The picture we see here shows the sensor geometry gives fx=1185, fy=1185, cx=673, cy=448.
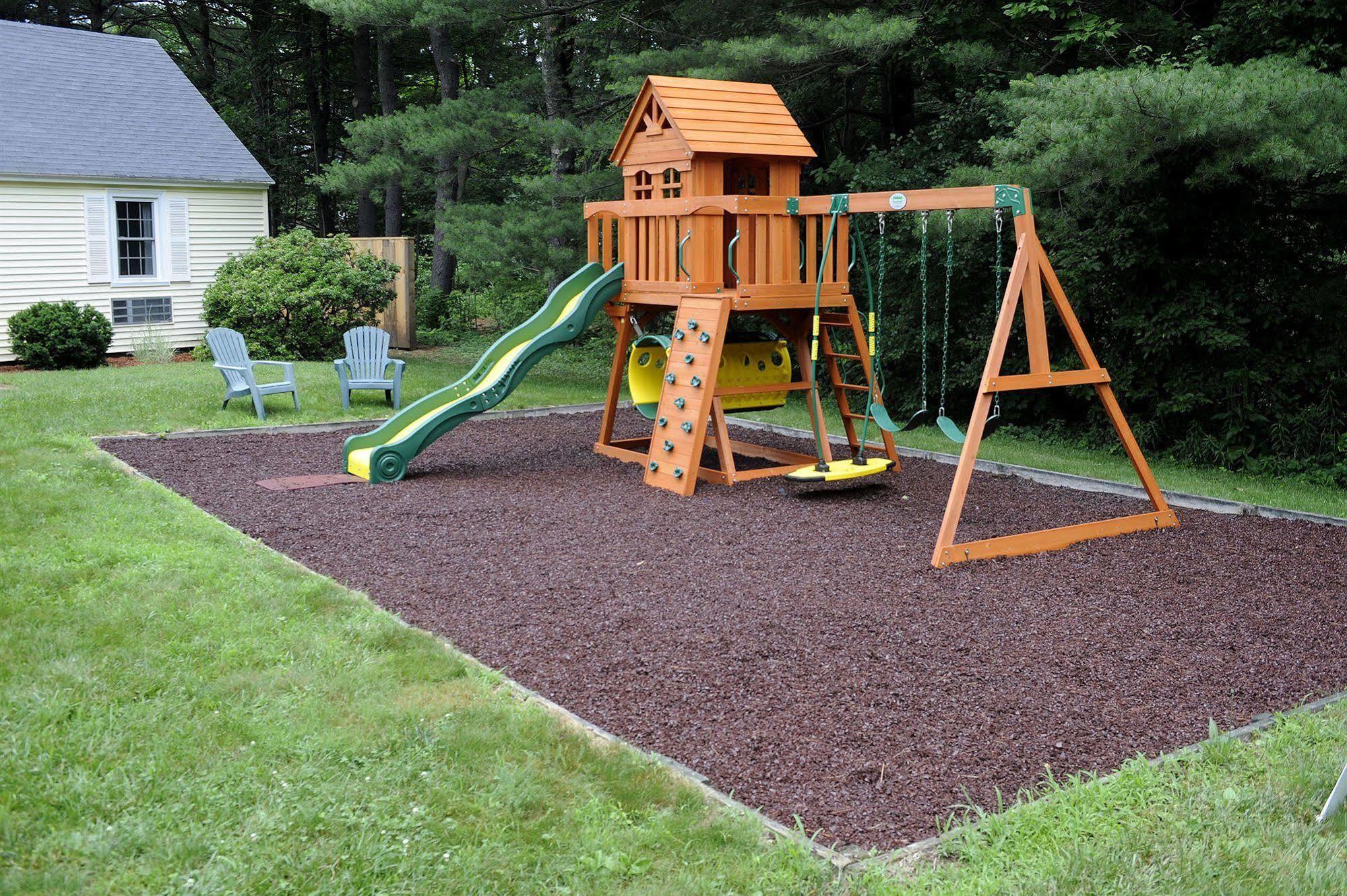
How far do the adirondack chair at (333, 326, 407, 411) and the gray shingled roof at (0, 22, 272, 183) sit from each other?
7222 millimetres

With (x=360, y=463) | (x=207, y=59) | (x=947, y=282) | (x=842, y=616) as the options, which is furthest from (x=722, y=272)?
(x=207, y=59)

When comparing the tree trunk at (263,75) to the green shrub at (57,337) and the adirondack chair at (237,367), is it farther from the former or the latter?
the adirondack chair at (237,367)

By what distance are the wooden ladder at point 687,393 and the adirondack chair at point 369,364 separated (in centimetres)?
415

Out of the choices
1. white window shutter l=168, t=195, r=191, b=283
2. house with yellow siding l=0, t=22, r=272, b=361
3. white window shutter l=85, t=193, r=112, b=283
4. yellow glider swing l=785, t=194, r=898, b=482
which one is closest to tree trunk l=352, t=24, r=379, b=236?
house with yellow siding l=0, t=22, r=272, b=361

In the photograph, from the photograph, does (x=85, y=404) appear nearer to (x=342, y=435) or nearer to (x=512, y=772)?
(x=342, y=435)

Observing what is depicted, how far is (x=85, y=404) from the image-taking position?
37.1 feet

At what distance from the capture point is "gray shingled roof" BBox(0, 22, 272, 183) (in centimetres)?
1666

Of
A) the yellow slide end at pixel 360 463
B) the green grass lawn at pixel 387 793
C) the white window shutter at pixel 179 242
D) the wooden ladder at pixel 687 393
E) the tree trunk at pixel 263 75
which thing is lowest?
the green grass lawn at pixel 387 793

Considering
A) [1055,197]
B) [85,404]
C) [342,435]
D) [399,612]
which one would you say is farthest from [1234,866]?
[85,404]

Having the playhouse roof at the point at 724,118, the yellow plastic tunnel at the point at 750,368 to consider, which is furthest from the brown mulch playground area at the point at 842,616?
the playhouse roof at the point at 724,118

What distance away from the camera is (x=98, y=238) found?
55.0 ft

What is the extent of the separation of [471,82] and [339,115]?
4309 mm

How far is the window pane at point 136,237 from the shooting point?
17234 mm

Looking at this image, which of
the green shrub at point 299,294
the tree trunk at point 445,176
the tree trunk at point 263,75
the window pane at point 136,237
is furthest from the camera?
the tree trunk at point 263,75
